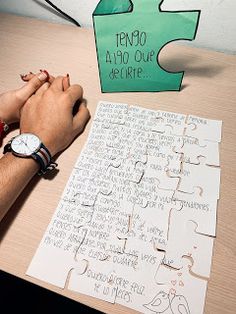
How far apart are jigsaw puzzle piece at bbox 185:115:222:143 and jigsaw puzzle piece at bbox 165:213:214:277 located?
0.78 ft

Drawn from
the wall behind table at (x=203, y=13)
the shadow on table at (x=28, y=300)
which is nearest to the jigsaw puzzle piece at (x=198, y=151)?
the wall behind table at (x=203, y=13)

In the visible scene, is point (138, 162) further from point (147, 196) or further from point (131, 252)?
point (131, 252)

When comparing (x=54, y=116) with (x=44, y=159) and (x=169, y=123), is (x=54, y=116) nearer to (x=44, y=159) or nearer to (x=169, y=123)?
(x=44, y=159)

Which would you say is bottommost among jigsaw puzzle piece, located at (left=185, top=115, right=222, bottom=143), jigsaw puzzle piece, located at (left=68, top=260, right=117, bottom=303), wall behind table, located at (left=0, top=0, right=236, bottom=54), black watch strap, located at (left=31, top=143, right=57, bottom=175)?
jigsaw puzzle piece, located at (left=68, top=260, right=117, bottom=303)

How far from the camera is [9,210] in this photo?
25.8 inches

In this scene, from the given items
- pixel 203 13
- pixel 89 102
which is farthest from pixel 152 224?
pixel 203 13

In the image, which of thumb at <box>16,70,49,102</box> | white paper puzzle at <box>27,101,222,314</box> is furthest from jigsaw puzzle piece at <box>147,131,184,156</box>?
thumb at <box>16,70,49,102</box>

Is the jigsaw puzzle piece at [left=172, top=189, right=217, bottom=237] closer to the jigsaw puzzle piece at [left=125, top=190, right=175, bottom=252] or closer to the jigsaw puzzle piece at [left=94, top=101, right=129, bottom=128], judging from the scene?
the jigsaw puzzle piece at [left=125, top=190, right=175, bottom=252]

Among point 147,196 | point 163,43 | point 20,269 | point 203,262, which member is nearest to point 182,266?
point 203,262

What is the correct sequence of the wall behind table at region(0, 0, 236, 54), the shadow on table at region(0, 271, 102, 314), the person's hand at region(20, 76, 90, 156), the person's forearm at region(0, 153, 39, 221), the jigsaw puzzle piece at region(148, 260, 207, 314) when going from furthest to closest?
the shadow on table at region(0, 271, 102, 314), the wall behind table at region(0, 0, 236, 54), the person's hand at region(20, 76, 90, 156), the person's forearm at region(0, 153, 39, 221), the jigsaw puzzle piece at region(148, 260, 207, 314)

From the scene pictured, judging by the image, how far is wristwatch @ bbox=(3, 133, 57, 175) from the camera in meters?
0.69

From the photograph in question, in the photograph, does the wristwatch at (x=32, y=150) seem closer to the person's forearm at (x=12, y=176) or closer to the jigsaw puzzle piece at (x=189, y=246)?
A: the person's forearm at (x=12, y=176)

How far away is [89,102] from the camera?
2.82 ft

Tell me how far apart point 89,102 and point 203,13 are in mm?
430
